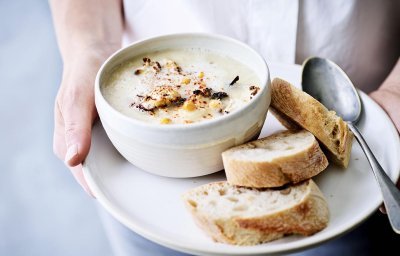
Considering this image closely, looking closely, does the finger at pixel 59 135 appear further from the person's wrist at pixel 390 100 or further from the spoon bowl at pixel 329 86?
the person's wrist at pixel 390 100

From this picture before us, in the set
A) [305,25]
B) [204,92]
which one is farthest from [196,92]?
[305,25]

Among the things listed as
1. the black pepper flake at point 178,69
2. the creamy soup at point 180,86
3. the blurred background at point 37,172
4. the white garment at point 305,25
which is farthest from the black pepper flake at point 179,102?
the blurred background at point 37,172

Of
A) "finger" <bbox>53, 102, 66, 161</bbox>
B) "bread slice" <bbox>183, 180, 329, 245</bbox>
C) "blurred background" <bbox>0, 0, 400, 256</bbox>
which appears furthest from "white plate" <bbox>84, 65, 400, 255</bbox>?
"blurred background" <bbox>0, 0, 400, 256</bbox>

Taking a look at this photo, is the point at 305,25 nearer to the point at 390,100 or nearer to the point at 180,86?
the point at 390,100

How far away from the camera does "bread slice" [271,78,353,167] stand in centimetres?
91

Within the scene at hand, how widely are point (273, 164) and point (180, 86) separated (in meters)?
0.25

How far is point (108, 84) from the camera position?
3.21 feet

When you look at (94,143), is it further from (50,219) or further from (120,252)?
(50,219)

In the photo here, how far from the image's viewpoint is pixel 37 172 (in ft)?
6.73

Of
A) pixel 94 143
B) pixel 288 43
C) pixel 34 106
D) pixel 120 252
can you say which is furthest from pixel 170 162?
pixel 34 106

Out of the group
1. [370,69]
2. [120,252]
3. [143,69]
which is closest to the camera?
[143,69]

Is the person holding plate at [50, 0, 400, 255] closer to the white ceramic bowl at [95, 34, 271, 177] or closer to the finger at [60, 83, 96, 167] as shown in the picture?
the finger at [60, 83, 96, 167]

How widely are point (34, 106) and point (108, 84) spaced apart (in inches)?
58.1

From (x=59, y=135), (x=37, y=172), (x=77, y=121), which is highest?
(x=77, y=121)
